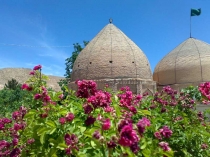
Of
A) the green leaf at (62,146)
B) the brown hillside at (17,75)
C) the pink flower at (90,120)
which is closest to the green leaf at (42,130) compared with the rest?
the green leaf at (62,146)

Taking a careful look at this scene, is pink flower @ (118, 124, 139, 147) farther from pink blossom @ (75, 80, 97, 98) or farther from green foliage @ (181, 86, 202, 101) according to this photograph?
green foliage @ (181, 86, 202, 101)

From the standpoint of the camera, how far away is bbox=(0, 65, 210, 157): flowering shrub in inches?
68.9

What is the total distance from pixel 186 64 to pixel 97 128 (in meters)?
17.7

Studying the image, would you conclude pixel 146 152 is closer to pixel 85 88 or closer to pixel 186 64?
pixel 85 88

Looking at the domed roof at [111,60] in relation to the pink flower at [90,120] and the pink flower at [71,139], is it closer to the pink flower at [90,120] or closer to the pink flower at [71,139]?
the pink flower at [90,120]

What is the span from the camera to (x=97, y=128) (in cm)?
204

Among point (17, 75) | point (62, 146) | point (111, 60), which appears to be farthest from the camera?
point (17, 75)

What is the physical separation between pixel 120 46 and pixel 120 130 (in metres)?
16.6

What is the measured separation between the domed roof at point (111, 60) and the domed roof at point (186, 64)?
1591 millimetres

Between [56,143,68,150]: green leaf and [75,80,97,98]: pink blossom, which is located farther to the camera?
[75,80,97,98]: pink blossom

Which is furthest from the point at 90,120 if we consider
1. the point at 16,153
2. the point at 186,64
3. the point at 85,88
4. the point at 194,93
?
the point at 186,64

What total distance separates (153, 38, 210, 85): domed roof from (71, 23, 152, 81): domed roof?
62.7 inches

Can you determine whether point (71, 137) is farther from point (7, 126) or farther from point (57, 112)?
point (7, 126)

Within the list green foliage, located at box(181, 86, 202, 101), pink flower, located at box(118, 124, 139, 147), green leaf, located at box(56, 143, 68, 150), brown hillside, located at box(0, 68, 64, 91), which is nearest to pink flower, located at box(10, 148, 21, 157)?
→ green leaf, located at box(56, 143, 68, 150)
